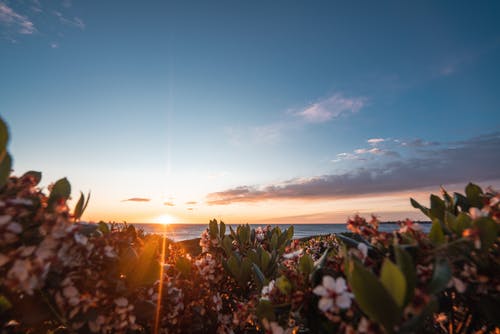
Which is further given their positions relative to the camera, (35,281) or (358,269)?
(35,281)

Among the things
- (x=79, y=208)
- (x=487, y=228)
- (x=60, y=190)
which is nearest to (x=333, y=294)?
(x=487, y=228)

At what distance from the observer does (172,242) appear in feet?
11.9

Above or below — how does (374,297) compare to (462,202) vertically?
below

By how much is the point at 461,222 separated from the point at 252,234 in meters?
3.13

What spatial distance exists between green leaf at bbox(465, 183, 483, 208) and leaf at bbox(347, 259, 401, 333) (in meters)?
1.37

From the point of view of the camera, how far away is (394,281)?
1.30 m

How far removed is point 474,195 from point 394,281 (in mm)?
1353

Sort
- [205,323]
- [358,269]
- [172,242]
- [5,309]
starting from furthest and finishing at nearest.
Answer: [172,242]
[205,323]
[5,309]
[358,269]

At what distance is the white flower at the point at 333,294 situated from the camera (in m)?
1.44

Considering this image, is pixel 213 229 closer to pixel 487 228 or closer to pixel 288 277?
pixel 288 277

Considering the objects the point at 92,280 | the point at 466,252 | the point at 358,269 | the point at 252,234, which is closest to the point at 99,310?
the point at 92,280

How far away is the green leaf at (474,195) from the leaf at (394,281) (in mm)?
1319

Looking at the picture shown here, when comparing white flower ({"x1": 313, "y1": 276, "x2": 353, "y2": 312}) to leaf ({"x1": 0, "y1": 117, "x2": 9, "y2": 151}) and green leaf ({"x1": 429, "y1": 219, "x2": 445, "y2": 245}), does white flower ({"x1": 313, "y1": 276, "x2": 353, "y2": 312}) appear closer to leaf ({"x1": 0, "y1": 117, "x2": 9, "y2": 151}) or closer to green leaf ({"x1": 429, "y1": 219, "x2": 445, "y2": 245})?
green leaf ({"x1": 429, "y1": 219, "x2": 445, "y2": 245})

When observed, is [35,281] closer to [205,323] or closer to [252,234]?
[205,323]
